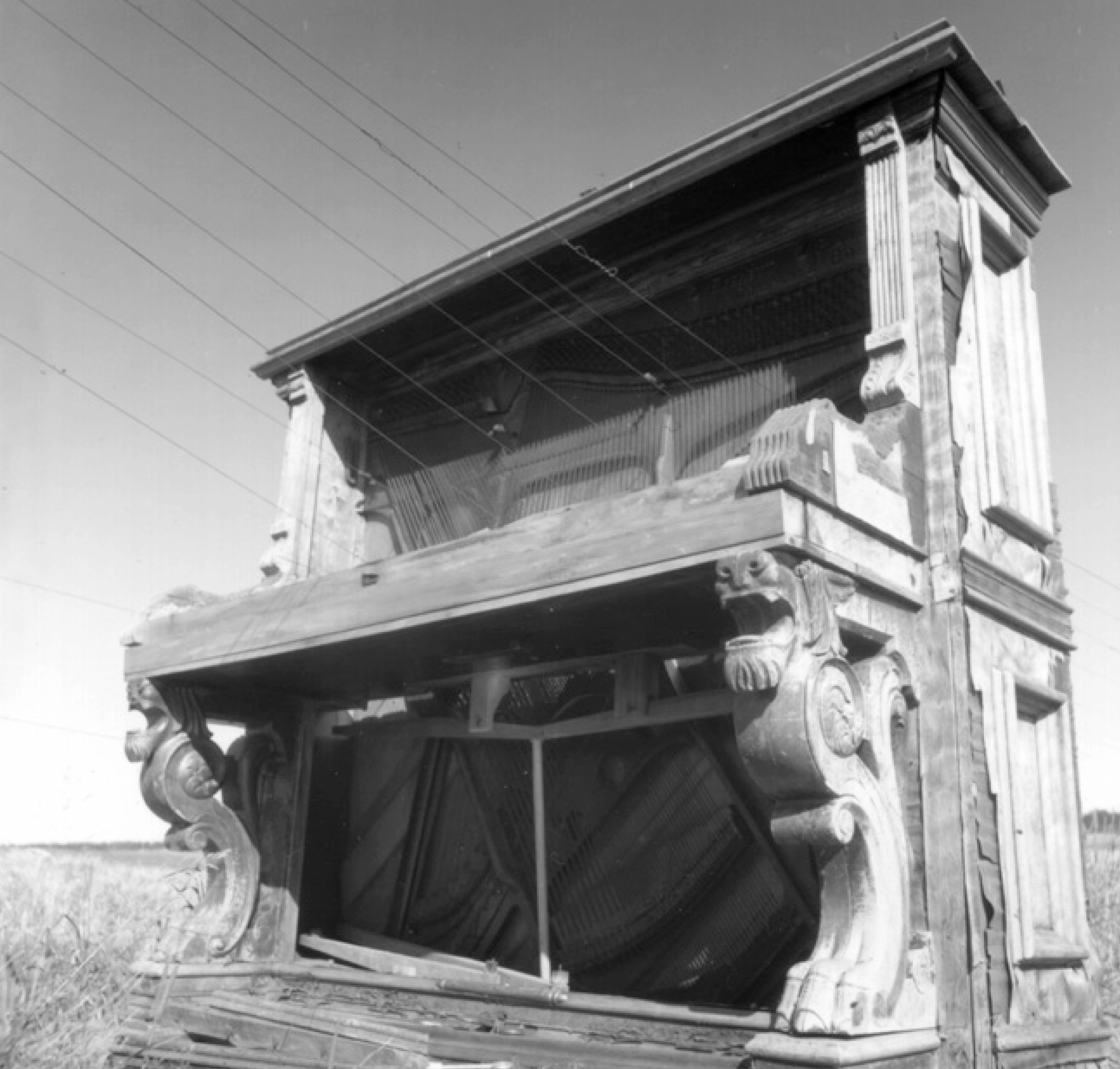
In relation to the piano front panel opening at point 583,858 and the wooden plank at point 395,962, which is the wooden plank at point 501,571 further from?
the wooden plank at point 395,962

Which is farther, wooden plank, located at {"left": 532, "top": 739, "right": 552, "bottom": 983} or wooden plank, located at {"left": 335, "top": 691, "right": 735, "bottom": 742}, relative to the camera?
wooden plank, located at {"left": 532, "top": 739, "right": 552, "bottom": 983}

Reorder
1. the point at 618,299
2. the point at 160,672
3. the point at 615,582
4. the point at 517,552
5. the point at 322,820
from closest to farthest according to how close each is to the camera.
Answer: the point at 615,582
the point at 517,552
the point at 160,672
the point at 618,299
the point at 322,820

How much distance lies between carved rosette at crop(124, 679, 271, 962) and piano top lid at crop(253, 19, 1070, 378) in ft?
7.26

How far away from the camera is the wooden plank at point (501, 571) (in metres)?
3.72

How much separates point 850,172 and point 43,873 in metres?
5.91

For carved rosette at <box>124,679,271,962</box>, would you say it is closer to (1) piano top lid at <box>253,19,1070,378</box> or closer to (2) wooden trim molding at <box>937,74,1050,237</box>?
(1) piano top lid at <box>253,19,1070,378</box>

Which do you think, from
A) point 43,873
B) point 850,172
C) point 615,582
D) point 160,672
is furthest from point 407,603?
point 43,873

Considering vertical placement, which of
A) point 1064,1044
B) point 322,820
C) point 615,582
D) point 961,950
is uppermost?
point 615,582

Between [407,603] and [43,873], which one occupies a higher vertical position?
[407,603]

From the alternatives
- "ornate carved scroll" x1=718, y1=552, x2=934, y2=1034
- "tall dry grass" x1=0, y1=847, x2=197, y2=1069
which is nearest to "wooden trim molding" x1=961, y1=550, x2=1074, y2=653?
"ornate carved scroll" x1=718, y1=552, x2=934, y2=1034

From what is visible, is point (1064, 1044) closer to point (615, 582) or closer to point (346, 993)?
point (615, 582)

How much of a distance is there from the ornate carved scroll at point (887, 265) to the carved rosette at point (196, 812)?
3346 mm

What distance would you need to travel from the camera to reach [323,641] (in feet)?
15.6

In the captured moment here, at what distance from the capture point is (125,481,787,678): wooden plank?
12.2 ft
